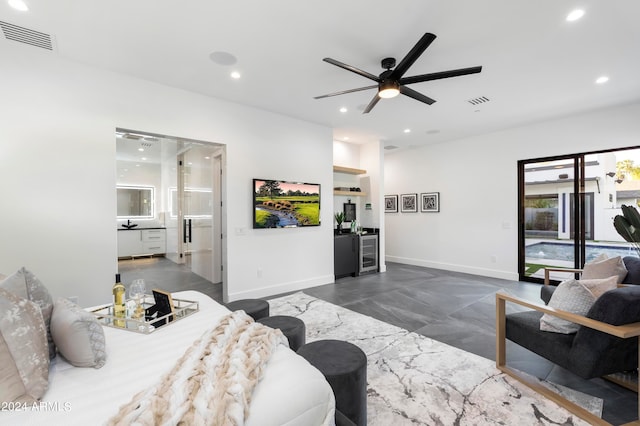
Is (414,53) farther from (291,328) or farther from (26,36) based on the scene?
(26,36)

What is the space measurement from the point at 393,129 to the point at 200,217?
4.45 meters

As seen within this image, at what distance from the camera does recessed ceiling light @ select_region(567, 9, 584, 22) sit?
2.27 m

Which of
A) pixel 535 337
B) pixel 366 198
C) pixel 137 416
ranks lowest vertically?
pixel 535 337

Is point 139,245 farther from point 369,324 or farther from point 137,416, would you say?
point 137,416

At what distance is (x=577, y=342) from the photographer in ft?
6.06

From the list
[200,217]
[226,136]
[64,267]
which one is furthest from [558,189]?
[64,267]

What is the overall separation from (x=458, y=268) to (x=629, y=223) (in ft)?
12.2

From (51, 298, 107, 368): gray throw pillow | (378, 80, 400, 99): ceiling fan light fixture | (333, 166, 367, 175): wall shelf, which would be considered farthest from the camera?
(333, 166, 367, 175): wall shelf

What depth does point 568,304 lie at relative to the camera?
194cm

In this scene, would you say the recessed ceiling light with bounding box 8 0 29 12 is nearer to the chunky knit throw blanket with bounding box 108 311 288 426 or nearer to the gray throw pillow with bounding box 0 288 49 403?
the gray throw pillow with bounding box 0 288 49 403

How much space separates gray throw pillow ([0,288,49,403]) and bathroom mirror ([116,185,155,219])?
860 centimetres

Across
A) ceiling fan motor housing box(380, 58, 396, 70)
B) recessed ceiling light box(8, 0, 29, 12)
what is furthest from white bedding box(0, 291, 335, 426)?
ceiling fan motor housing box(380, 58, 396, 70)

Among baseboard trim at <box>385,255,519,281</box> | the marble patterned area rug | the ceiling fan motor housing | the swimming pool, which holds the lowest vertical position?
the marble patterned area rug

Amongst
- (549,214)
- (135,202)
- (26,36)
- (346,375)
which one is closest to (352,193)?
(549,214)
